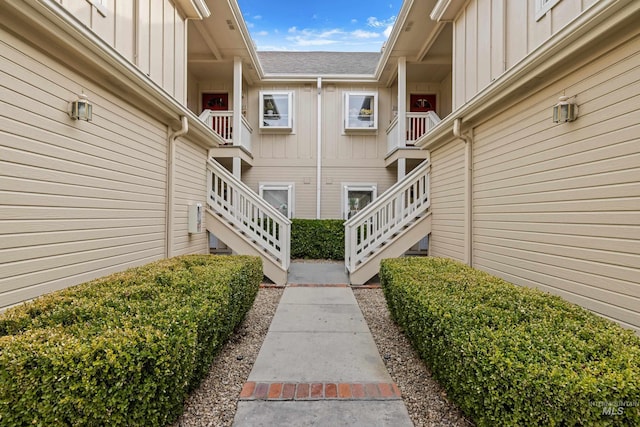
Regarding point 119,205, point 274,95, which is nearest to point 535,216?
point 119,205

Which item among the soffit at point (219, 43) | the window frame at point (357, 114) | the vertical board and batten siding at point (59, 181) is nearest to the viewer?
the vertical board and batten siding at point (59, 181)

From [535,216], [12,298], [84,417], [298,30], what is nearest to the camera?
[84,417]

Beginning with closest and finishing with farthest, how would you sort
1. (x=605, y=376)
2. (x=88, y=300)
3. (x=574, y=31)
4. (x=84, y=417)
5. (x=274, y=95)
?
1. (x=605, y=376)
2. (x=84, y=417)
3. (x=88, y=300)
4. (x=574, y=31)
5. (x=274, y=95)

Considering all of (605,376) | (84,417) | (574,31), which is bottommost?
(84,417)

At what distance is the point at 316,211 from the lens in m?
11.0

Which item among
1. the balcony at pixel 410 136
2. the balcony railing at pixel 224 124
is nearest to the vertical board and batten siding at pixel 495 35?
the balcony at pixel 410 136

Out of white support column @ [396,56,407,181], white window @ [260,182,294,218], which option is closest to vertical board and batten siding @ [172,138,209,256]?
white window @ [260,182,294,218]

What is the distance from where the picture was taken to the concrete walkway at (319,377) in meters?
2.32

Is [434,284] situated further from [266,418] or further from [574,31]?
[574,31]

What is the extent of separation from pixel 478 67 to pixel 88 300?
6.29 metres

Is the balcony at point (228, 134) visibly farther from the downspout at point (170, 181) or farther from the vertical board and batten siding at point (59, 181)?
the vertical board and batten siding at point (59, 181)

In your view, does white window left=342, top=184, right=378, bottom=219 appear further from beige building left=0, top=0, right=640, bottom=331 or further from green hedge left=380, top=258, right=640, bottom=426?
green hedge left=380, top=258, right=640, bottom=426

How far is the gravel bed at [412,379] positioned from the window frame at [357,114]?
7609mm

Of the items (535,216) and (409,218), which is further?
(409,218)
